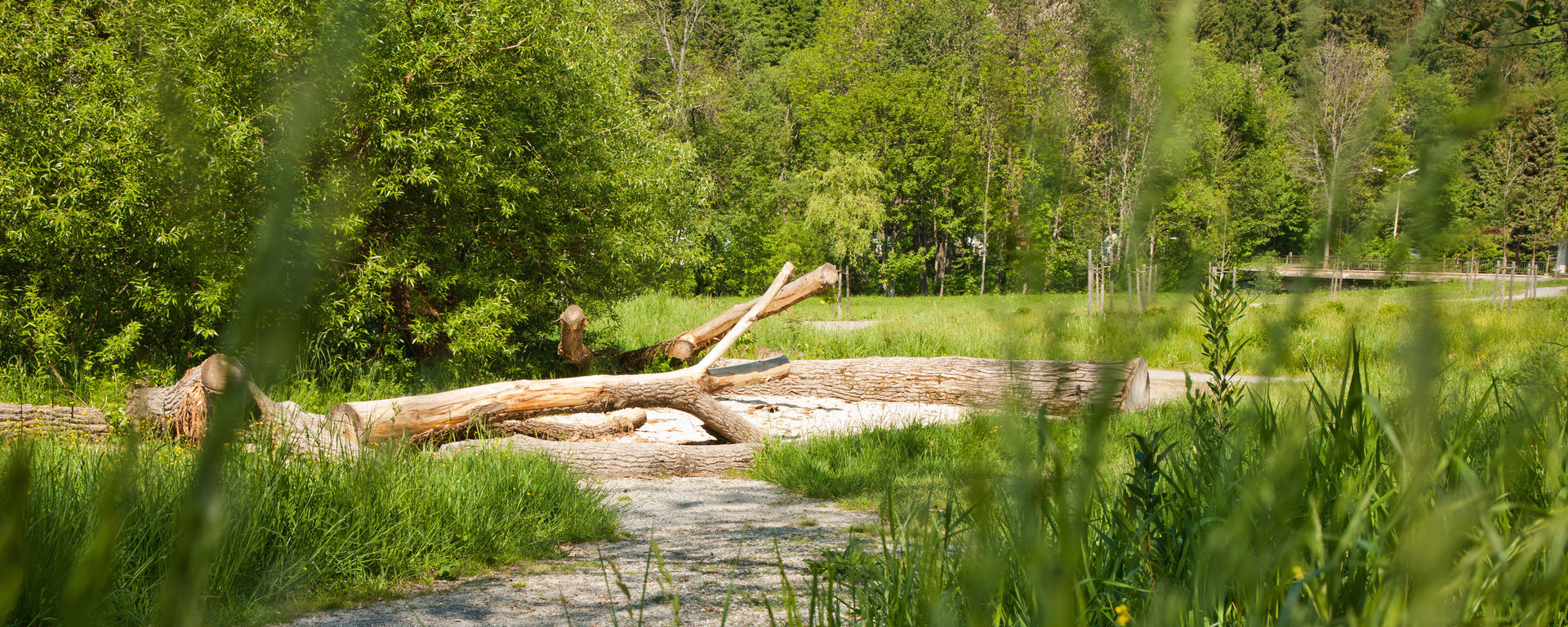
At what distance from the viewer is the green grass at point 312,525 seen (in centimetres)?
271

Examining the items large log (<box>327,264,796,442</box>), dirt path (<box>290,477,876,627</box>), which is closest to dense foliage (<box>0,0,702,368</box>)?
large log (<box>327,264,796,442</box>)

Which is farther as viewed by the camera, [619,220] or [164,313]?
[619,220]

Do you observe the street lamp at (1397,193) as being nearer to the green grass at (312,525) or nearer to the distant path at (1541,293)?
the distant path at (1541,293)

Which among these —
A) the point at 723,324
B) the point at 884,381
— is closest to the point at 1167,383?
the point at 884,381

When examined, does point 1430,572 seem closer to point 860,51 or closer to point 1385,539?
point 1385,539

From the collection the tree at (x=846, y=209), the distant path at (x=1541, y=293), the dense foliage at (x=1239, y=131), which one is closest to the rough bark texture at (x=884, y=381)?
the distant path at (x=1541, y=293)

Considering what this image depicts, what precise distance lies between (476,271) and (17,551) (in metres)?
9.45

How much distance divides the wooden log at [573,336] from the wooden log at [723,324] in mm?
964

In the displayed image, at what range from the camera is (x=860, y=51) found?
39438 mm

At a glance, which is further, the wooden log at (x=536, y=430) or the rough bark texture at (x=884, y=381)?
the rough bark texture at (x=884, y=381)

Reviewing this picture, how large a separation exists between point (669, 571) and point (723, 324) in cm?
717

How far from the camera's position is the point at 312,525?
3.74 meters

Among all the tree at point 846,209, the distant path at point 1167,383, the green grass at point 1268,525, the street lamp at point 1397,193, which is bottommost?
the distant path at point 1167,383

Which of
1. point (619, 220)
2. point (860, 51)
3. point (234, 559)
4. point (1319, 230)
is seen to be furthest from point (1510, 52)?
point (860, 51)
